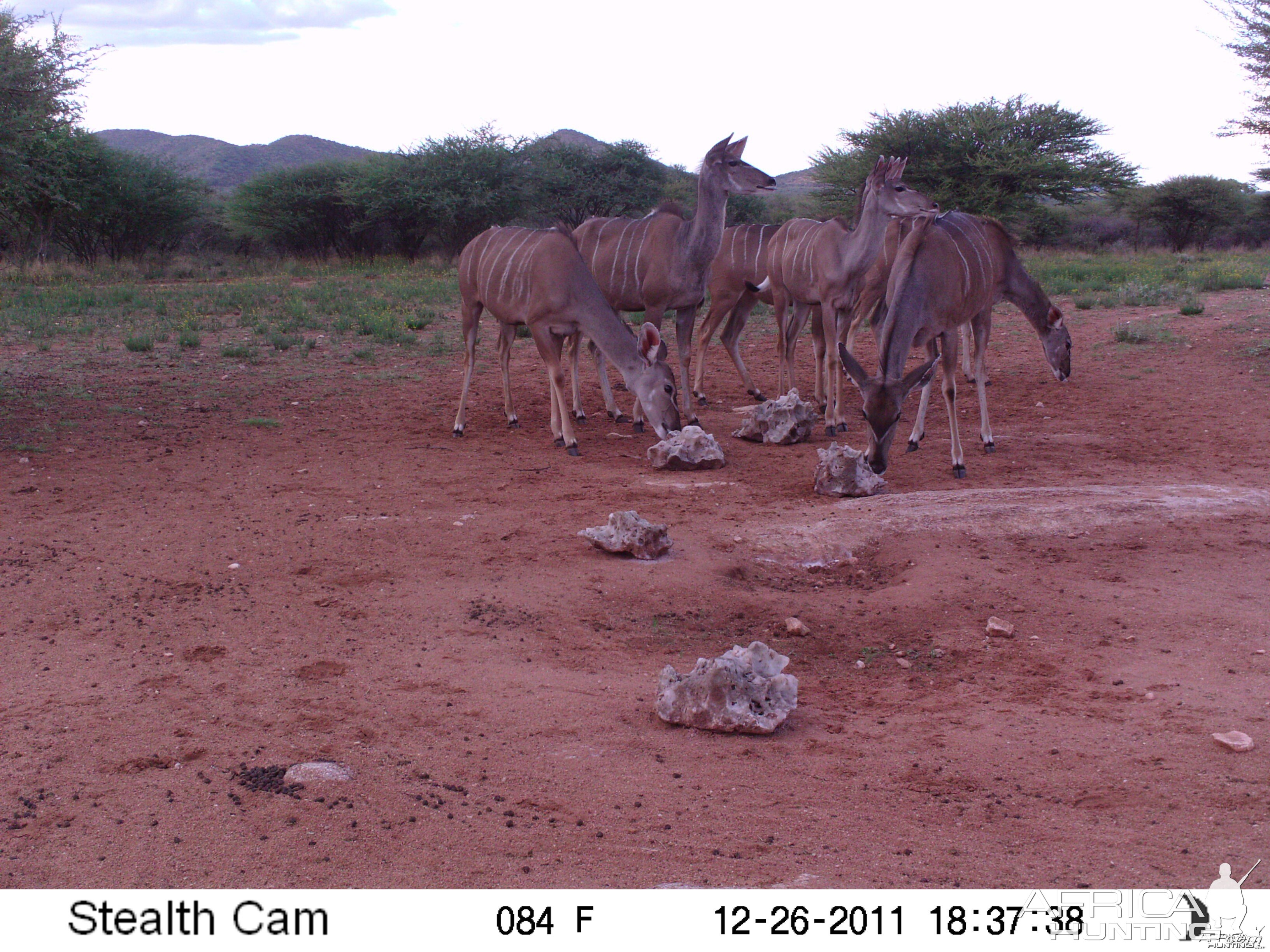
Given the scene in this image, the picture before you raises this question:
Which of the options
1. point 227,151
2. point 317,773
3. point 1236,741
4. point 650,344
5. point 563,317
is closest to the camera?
point 317,773

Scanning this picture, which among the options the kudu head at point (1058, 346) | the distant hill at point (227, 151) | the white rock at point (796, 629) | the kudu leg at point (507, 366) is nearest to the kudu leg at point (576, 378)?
the kudu leg at point (507, 366)

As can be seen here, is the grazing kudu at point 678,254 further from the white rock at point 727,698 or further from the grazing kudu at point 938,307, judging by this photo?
the white rock at point 727,698

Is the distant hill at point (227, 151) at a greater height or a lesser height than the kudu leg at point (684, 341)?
greater

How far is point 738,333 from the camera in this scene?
39.4 ft

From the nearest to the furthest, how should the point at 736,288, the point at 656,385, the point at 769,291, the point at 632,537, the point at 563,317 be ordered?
the point at 632,537
the point at 656,385
the point at 563,317
the point at 769,291
the point at 736,288

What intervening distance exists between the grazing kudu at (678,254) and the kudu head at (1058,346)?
3.14m

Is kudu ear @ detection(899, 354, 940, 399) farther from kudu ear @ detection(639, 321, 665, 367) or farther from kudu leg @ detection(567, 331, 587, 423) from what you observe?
kudu leg @ detection(567, 331, 587, 423)

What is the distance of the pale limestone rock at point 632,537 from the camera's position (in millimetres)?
6137

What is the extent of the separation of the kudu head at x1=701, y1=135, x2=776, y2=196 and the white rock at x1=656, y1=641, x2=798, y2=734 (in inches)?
272

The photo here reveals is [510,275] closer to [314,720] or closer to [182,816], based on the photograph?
[314,720]

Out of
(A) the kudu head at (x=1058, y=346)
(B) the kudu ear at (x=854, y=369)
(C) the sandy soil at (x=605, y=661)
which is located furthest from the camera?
(A) the kudu head at (x=1058, y=346)

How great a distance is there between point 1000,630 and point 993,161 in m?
28.0

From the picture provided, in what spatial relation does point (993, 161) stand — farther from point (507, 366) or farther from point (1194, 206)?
point (507, 366)

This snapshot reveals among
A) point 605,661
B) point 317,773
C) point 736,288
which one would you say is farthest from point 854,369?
point 317,773
